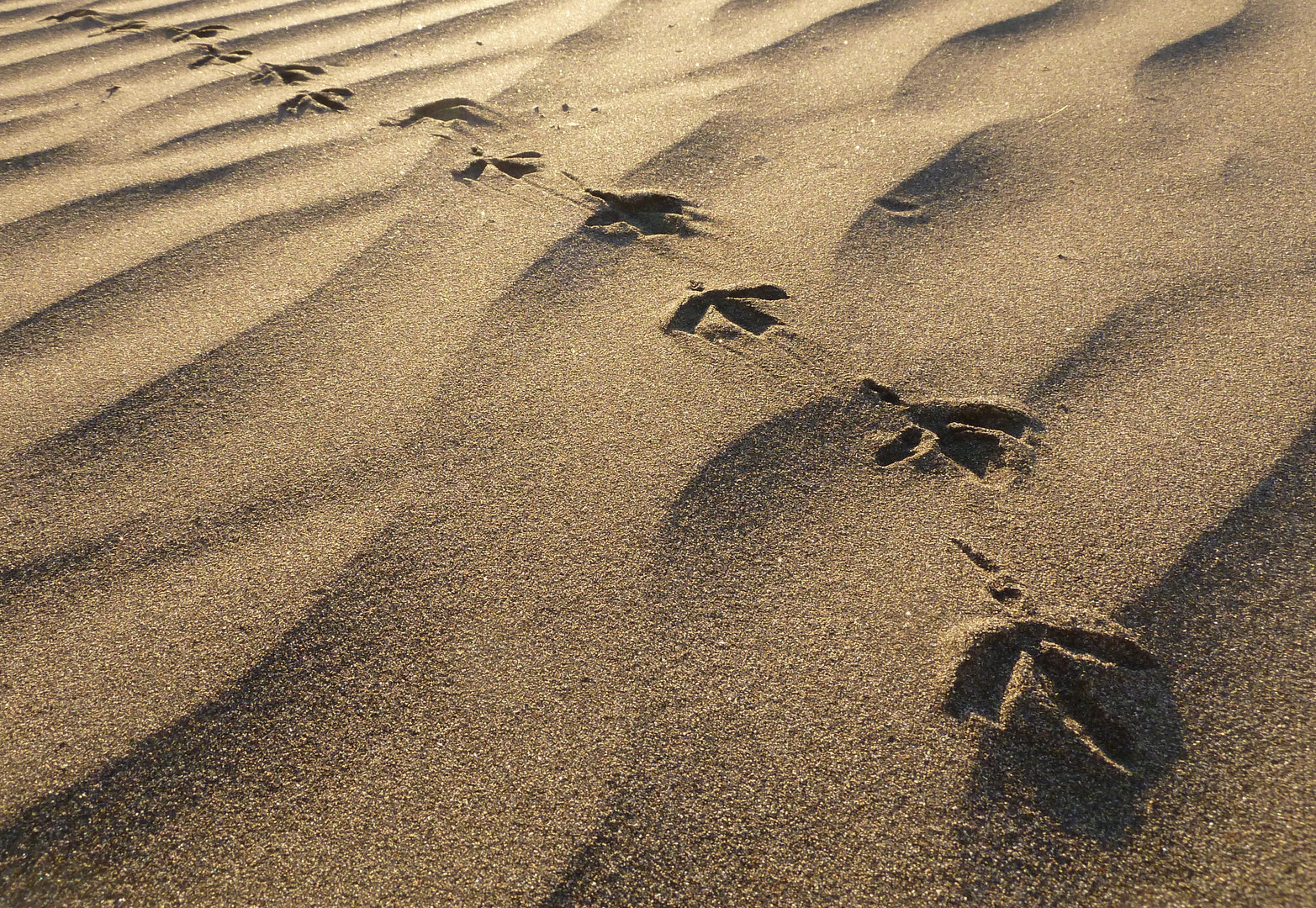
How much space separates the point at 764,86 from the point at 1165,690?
1487 millimetres

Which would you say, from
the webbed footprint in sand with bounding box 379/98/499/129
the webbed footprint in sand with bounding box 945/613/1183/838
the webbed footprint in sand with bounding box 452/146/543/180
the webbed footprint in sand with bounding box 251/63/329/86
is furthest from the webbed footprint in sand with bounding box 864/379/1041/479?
the webbed footprint in sand with bounding box 251/63/329/86

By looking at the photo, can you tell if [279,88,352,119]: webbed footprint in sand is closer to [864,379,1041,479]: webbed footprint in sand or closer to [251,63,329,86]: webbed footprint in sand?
[251,63,329,86]: webbed footprint in sand

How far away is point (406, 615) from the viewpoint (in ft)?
2.98

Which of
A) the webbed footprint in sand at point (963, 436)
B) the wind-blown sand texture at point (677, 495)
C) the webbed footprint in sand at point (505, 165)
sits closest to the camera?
the wind-blown sand texture at point (677, 495)

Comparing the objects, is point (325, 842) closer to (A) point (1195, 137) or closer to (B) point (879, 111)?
(B) point (879, 111)

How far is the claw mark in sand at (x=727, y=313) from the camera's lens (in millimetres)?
1259

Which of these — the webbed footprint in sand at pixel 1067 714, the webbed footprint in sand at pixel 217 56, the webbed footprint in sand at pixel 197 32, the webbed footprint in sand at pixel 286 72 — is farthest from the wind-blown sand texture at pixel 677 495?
the webbed footprint in sand at pixel 197 32

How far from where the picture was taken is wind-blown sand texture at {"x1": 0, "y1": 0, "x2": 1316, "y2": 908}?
A: 745 mm

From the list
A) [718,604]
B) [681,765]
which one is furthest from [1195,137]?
[681,765]

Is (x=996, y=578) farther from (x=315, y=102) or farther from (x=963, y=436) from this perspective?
(x=315, y=102)

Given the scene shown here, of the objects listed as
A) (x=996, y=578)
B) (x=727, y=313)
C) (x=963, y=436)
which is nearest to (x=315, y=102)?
(x=727, y=313)

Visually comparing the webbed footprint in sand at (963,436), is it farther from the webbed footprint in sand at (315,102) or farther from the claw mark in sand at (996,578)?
the webbed footprint in sand at (315,102)

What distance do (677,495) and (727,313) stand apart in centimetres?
39

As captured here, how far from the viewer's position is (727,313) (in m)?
1.29
